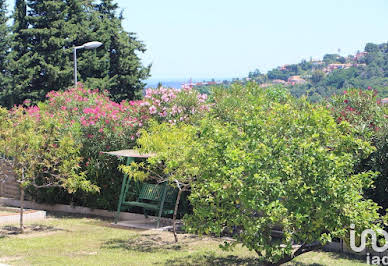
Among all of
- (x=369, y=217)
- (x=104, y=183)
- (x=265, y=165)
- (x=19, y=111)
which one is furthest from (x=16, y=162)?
(x=369, y=217)

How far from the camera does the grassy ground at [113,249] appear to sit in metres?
10.8

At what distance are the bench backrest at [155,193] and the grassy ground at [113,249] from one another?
1.11m

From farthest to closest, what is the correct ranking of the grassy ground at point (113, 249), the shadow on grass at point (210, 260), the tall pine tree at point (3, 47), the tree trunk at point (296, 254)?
the tall pine tree at point (3, 47)
the grassy ground at point (113, 249)
the shadow on grass at point (210, 260)
the tree trunk at point (296, 254)

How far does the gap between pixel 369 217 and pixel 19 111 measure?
29.2 ft

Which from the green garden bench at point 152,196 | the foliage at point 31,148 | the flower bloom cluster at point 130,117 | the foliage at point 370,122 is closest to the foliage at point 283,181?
the foliage at point 370,122

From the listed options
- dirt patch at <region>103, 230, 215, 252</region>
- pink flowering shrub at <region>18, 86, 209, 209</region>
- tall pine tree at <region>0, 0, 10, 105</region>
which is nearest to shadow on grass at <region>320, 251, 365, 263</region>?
dirt patch at <region>103, 230, 215, 252</region>

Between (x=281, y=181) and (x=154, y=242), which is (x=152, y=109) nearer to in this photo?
(x=154, y=242)

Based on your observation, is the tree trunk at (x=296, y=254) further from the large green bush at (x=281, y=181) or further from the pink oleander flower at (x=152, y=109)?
the pink oleander flower at (x=152, y=109)

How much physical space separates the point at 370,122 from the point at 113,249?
6383 mm

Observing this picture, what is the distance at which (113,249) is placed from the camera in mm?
11875

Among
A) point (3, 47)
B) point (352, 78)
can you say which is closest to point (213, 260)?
point (3, 47)

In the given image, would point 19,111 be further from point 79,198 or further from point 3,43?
point 3,43

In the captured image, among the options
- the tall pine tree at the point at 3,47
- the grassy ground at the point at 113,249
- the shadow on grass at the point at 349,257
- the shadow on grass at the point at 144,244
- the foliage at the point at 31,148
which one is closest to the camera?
the grassy ground at the point at 113,249

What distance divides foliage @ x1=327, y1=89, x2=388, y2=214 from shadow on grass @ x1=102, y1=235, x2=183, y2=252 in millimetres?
4483
